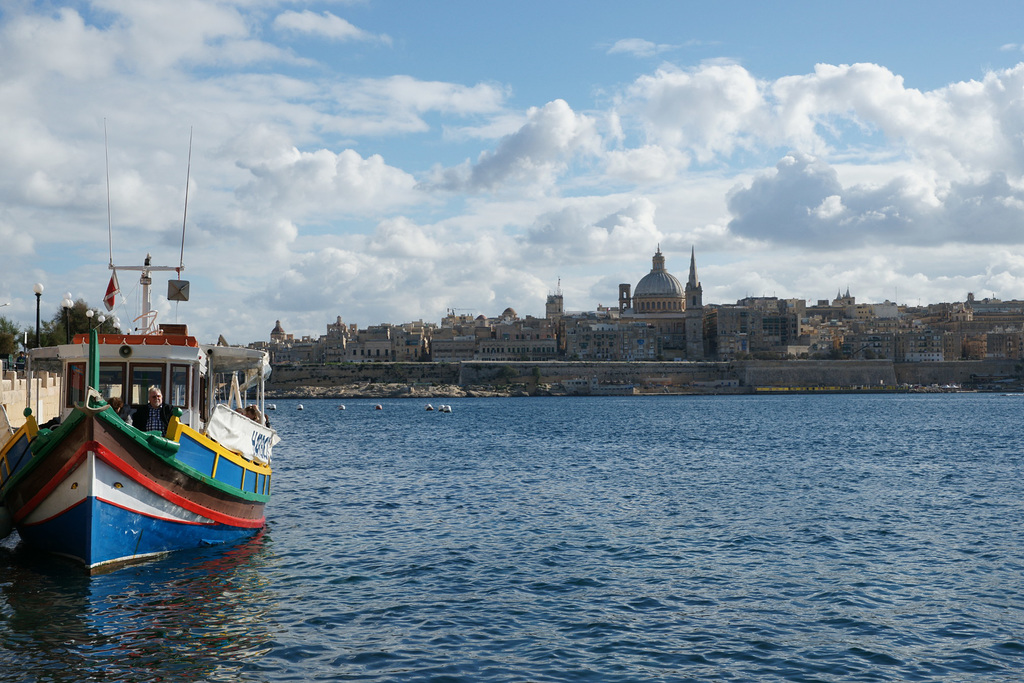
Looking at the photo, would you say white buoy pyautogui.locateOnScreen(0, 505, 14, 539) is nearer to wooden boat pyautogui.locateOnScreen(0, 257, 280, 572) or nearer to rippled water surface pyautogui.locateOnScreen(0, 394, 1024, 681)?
wooden boat pyautogui.locateOnScreen(0, 257, 280, 572)

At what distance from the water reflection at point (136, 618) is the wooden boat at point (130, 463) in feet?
1.28

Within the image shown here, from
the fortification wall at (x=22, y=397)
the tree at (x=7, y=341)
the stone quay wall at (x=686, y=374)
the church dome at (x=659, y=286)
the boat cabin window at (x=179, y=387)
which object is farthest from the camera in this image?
the church dome at (x=659, y=286)

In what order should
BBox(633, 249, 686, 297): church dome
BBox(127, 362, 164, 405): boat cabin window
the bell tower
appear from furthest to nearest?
BBox(633, 249, 686, 297): church dome, the bell tower, BBox(127, 362, 164, 405): boat cabin window

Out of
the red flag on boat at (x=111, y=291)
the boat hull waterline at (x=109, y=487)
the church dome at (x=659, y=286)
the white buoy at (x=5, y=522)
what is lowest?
the white buoy at (x=5, y=522)

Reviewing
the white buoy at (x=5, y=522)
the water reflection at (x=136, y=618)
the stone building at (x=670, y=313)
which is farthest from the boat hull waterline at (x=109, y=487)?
the stone building at (x=670, y=313)

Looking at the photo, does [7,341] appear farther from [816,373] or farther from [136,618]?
[816,373]

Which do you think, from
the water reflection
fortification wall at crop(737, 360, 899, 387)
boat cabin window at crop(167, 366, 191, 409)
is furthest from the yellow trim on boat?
fortification wall at crop(737, 360, 899, 387)

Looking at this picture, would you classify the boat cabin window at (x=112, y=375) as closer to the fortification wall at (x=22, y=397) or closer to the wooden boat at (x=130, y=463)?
the wooden boat at (x=130, y=463)

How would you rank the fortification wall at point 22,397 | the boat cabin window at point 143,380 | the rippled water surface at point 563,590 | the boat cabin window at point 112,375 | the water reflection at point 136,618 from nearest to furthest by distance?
the water reflection at point 136,618 < the rippled water surface at point 563,590 < the boat cabin window at point 112,375 < the boat cabin window at point 143,380 < the fortification wall at point 22,397

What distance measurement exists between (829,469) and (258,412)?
18.5 m

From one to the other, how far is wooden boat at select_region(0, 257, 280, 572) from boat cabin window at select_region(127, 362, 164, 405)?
0.01m

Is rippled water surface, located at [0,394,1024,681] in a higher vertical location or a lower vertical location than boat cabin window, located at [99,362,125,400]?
lower

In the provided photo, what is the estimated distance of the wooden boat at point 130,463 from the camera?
13031mm

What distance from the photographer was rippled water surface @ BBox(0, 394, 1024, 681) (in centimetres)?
1032
